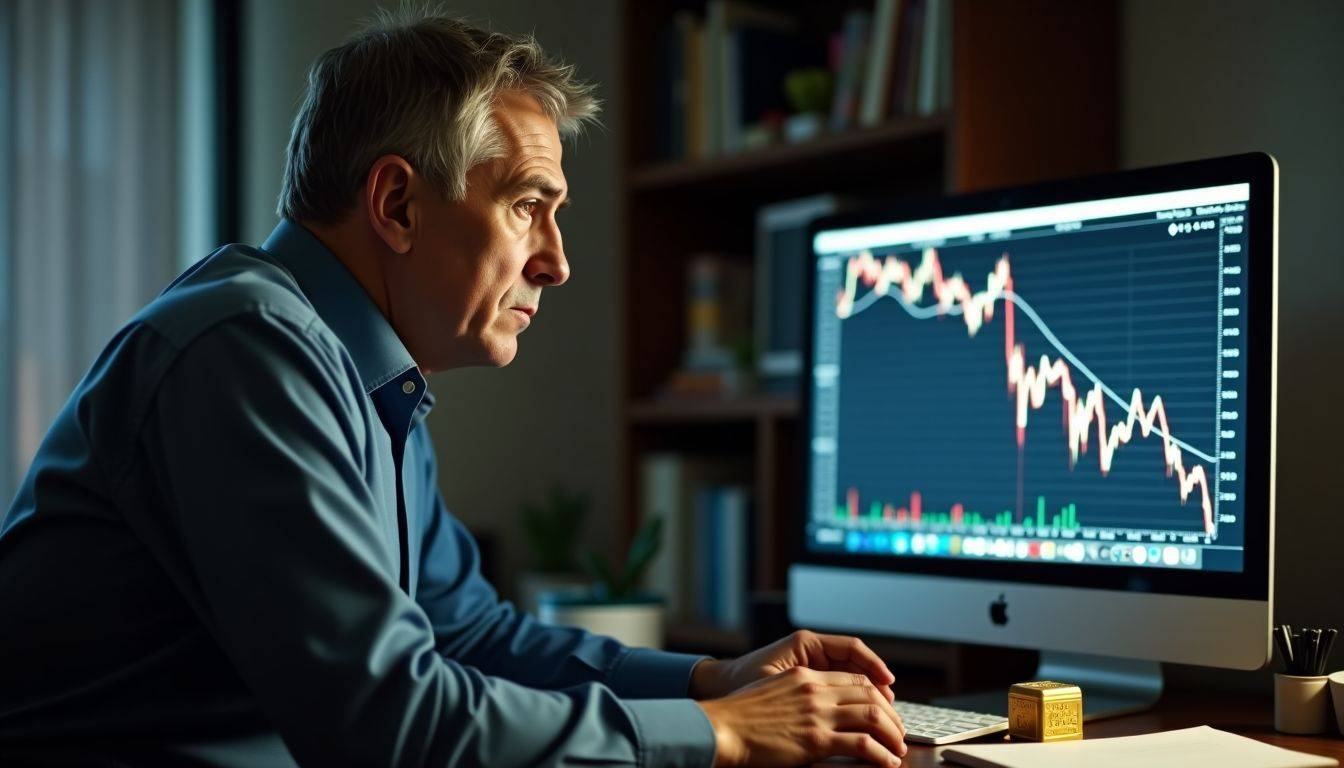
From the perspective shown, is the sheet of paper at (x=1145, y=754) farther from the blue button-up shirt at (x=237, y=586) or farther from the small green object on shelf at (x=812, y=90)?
the small green object on shelf at (x=812, y=90)

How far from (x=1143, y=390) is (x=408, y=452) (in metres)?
0.75

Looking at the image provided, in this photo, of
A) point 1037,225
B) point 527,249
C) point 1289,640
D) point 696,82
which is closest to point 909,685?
point 1289,640

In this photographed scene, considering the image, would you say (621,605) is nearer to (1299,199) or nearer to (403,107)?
(403,107)

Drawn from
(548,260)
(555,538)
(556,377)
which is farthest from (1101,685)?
(556,377)

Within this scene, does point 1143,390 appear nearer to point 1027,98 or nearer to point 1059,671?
point 1059,671

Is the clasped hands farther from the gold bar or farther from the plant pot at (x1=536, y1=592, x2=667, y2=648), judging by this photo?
the plant pot at (x1=536, y1=592, x2=667, y2=648)

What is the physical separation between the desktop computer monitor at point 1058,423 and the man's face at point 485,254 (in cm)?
42

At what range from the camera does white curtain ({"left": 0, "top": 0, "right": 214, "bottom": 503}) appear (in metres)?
2.73

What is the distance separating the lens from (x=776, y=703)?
3.31 feet

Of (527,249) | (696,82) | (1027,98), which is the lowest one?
(527,249)

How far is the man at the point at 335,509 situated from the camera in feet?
2.89

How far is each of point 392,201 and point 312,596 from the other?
1.40 feet

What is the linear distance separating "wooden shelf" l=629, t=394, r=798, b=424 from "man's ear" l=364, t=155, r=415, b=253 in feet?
2.61

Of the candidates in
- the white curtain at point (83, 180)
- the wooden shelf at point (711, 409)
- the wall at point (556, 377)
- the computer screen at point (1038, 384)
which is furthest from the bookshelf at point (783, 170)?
the white curtain at point (83, 180)
